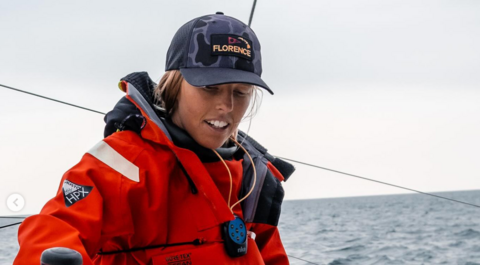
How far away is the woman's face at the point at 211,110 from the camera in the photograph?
4.09ft

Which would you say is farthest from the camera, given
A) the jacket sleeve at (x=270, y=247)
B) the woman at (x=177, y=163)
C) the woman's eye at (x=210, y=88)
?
the jacket sleeve at (x=270, y=247)

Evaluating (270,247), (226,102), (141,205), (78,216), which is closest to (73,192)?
(78,216)

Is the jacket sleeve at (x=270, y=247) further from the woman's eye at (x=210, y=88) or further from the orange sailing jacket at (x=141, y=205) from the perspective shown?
the woman's eye at (x=210, y=88)

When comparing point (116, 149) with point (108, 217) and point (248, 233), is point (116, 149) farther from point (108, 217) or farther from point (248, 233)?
point (248, 233)

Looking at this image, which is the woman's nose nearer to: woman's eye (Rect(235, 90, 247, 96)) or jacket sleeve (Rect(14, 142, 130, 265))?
woman's eye (Rect(235, 90, 247, 96))

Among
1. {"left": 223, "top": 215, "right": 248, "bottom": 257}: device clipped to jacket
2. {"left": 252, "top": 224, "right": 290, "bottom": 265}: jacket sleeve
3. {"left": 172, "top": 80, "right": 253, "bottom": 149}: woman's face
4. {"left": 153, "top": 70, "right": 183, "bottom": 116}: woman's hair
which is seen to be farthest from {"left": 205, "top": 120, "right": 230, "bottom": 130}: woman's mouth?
{"left": 252, "top": 224, "right": 290, "bottom": 265}: jacket sleeve

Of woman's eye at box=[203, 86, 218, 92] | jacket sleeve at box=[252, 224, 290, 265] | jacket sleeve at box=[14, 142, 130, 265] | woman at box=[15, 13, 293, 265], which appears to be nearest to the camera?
jacket sleeve at box=[14, 142, 130, 265]

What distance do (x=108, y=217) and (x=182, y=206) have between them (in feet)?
0.62

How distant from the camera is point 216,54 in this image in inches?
48.6

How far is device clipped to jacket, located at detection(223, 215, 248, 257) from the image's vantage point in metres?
1.29

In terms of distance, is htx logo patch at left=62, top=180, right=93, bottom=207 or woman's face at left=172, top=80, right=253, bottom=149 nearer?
htx logo patch at left=62, top=180, right=93, bottom=207

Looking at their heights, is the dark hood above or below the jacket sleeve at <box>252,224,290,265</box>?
above

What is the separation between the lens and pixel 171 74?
1308 mm

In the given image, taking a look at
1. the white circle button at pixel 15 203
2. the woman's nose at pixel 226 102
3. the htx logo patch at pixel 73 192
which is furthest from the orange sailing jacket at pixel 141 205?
the white circle button at pixel 15 203
